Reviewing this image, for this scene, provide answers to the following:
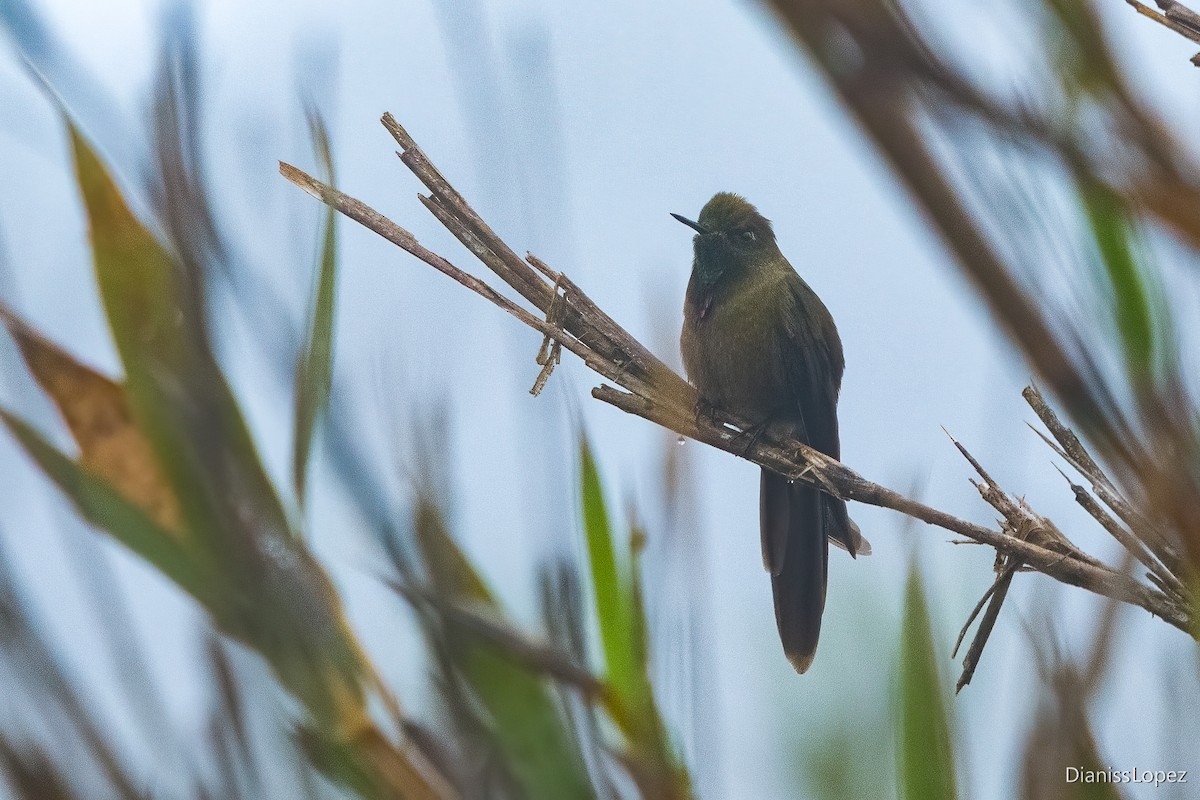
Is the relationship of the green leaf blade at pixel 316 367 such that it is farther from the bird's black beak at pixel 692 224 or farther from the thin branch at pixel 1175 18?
the bird's black beak at pixel 692 224

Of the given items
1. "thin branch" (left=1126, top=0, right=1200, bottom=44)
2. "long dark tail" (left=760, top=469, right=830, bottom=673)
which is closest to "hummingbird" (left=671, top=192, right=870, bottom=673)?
"long dark tail" (left=760, top=469, right=830, bottom=673)

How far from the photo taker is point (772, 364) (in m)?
4.36

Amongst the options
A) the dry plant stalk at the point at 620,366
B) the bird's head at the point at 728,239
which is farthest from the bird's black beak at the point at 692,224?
the dry plant stalk at the point at 620,366

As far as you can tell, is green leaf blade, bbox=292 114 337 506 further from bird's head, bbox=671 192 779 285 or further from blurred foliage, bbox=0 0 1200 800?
bird's head, bbox=671 192 779 285

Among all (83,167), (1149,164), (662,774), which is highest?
(83,167)

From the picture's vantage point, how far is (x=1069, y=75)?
61cm

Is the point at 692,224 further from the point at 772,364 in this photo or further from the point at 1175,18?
the point at 1175,18

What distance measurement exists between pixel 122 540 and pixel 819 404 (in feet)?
12.5

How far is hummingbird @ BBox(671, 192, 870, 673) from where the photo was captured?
420 centimetres

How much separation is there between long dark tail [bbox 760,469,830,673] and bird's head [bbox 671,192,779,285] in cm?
87

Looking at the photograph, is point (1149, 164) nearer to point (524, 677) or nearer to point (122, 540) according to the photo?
point (524, 677)

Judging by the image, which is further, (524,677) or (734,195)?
(734,195)

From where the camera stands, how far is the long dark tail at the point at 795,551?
4.01 meters

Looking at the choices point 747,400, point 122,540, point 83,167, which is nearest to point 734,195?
point 747,400
